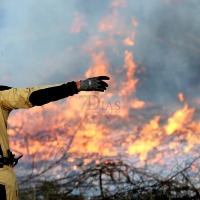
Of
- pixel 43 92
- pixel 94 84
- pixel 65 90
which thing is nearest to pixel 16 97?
pixel 43 92

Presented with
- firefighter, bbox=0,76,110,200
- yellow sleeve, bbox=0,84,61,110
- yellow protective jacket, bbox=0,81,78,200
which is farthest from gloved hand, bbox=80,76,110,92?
yellow sleeve, bbox=0,84,61,110

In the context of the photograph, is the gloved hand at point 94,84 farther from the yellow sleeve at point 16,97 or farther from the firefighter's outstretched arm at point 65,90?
the yellow sleeve at point 16,97

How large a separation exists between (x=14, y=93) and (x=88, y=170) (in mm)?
4961

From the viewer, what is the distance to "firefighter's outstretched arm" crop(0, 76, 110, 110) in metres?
4.42

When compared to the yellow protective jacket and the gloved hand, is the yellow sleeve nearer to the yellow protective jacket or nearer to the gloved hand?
the yellow protective jacket

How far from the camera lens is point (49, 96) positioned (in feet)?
14.8

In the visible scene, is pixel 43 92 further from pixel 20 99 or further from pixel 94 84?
pixel 94 84

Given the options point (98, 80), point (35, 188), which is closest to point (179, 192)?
point (35, 188)

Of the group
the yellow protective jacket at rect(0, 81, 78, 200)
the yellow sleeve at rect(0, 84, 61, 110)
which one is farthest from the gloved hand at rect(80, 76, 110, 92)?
the yellow sleeve at rect(0, 84, 61, 110)

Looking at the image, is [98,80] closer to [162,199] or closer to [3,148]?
[3,148]

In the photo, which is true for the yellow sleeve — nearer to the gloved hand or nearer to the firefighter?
the firefighter

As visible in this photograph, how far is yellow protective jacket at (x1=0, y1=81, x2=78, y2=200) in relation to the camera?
441cm

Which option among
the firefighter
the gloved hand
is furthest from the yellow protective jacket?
the gloved hand

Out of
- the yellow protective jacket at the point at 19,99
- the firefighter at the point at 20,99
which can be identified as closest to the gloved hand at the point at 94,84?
the firefighter at the point at 20,99
